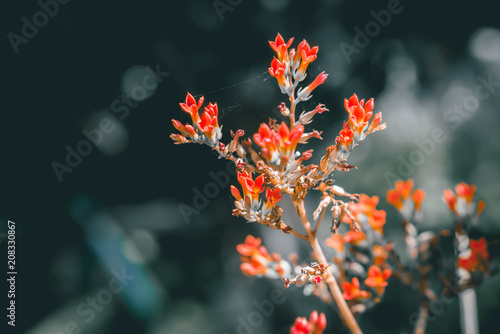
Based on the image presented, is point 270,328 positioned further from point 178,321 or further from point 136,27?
point 136,27

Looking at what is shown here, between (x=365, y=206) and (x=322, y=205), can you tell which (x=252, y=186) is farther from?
(x=365, y=206)

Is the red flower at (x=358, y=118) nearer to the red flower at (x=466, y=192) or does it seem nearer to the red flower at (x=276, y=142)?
the red flower at (x=276, y=142)

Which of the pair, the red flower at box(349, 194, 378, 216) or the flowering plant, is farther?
the red flower at box(349, 194, 378, 216)

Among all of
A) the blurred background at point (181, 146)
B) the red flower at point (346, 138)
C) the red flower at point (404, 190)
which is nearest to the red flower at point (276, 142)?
the red flower at point (346, 138)

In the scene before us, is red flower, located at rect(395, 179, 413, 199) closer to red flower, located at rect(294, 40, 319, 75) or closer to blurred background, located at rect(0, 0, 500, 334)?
red flower, located at rect(294, 40, 319, 75)

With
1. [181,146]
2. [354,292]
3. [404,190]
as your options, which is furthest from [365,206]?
[181,146]

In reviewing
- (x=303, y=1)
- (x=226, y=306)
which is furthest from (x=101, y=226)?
(x=303, y=1)

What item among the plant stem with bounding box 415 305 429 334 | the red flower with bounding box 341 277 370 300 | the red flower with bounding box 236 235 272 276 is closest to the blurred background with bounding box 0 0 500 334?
the red flower with bounding box 236 235 272 276
